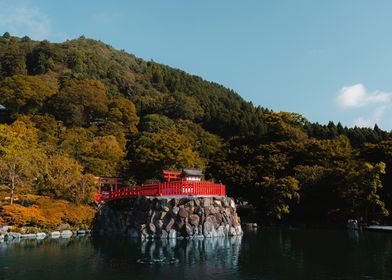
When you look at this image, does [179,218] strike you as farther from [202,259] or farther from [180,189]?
[202,259]

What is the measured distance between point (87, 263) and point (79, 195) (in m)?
12.8

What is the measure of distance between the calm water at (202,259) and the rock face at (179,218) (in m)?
1.18

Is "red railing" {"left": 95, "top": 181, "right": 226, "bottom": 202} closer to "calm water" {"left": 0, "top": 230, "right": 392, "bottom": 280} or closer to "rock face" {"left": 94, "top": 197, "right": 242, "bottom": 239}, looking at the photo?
"rock face" {"left": 94, "top": 197, "right": 242, "bottom": 239}

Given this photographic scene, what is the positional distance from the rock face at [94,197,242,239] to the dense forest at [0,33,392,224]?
6.25 m

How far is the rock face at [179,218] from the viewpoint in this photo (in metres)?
23.0

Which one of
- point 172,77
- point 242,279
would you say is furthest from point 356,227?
point 172,77

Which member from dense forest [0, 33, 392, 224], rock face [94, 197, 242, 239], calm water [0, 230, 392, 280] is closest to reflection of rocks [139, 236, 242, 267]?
calm water [0, 230, 392, 280]

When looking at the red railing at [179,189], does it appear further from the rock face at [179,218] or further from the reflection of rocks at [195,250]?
the reflection of rocks at [195,250]

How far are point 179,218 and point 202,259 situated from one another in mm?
6812

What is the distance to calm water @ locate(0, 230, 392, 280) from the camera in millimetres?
13406

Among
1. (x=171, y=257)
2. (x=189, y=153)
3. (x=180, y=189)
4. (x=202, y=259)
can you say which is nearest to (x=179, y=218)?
(x=180, y=189)

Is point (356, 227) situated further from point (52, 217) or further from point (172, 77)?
point (172, 77)

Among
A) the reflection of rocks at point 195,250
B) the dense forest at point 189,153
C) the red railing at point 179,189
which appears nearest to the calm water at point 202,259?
the reflection of rocks at point 195,250

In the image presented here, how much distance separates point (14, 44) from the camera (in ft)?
282
